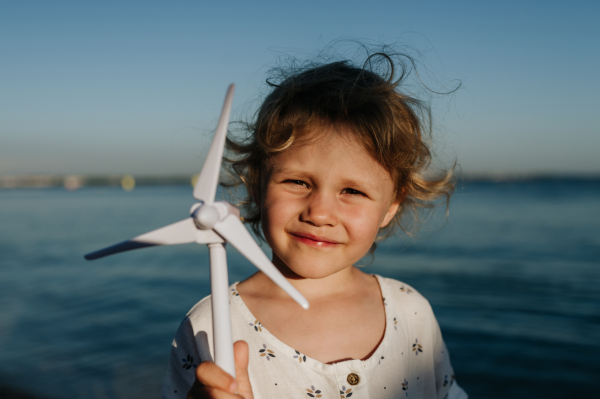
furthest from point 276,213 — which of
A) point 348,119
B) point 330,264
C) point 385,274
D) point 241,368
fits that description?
point 385,274

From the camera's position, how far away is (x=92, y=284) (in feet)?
36.9

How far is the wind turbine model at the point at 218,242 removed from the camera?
1545 mm

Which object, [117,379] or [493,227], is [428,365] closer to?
[117,379]

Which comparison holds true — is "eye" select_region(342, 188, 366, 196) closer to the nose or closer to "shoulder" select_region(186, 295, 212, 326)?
the nose

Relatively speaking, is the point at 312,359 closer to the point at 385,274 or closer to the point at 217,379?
the point at 217,379

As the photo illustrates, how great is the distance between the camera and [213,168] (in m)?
1.74

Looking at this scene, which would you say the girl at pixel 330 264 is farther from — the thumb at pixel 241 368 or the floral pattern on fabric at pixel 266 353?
the thumb at pixel 241 368

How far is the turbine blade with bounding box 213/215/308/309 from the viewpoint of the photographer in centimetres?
157

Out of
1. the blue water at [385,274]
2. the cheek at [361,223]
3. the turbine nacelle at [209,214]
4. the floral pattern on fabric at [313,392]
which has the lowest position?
the blue water at [385,274]

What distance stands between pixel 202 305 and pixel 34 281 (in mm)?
11338

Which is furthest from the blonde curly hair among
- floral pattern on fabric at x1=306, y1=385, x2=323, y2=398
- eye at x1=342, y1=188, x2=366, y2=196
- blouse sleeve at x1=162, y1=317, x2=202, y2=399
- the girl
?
floral pattern on fabric at x1=306, y1=385, x2=323, y2=398

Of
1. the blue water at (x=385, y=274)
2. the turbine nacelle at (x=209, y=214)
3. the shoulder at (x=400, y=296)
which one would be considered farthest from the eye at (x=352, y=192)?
the blue water at (x=385, y=274)

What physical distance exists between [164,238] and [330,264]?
1.29 metres

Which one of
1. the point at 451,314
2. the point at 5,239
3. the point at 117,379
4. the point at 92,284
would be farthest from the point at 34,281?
the point at 451,314
